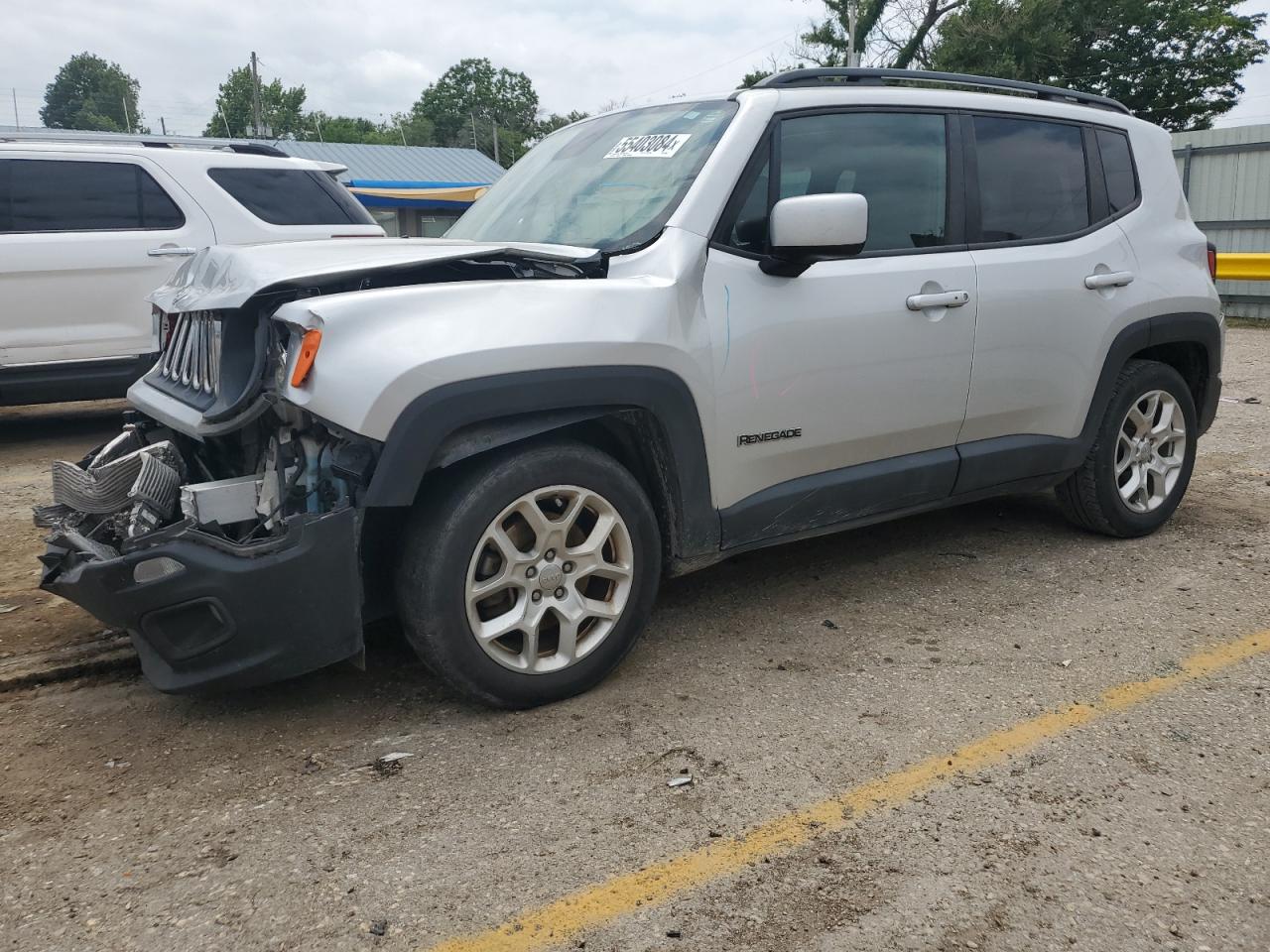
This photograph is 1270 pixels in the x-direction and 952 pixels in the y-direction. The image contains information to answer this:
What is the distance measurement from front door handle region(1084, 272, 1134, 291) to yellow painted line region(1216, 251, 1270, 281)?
37.7 feet

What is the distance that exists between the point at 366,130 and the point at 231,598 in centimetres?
11557

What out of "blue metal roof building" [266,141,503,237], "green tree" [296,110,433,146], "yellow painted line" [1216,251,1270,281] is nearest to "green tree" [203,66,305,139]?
"green tree" [296,110,433,146]

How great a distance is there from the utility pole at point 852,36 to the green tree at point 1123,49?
9.11 feet

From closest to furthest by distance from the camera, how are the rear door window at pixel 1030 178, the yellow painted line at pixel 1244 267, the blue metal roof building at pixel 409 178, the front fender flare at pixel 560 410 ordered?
the front fender flare at pixel 560 410, the rear door window at pixel 1030 178, the yellow painted line at pixel 1244 267, the blue metal roof building at pixel 409 178

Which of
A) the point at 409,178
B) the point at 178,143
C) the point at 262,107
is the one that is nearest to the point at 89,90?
the point at 262,107

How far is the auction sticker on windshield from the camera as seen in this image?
3705 millimetres

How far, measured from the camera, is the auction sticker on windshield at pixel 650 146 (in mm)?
3705

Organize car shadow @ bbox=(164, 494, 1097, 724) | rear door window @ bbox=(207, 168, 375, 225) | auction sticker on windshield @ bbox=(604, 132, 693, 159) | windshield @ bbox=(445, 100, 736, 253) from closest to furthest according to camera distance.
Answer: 1. car shadow @ bbox=(164, 494, 1097, 724)
2. windshield @ bbox=(445, 100, 736, 253)
3. auction sticker on windshield @ bbox=(604, 132, 693, 159)
4. rear door window @ bbox=(207, 168, 375, 225)

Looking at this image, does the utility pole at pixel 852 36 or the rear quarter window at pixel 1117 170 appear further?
the utility pole at pixel 852 36

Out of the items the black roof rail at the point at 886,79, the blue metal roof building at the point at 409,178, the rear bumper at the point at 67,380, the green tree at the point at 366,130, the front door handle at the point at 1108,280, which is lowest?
the rear bumper at the point at 67,380

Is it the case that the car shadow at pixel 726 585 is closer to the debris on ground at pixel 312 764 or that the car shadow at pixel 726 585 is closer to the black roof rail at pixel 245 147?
the debris on ground at pixel 312 764

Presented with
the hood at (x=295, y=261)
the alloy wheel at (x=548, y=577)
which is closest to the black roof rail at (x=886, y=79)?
the hood at (x=295, y=261)

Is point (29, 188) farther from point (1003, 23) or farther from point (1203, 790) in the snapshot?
point (1003, 23)

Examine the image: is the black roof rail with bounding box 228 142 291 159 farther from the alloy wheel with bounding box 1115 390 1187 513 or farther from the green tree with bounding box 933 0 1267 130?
the green tree with bounding box 933 0 1267 130
